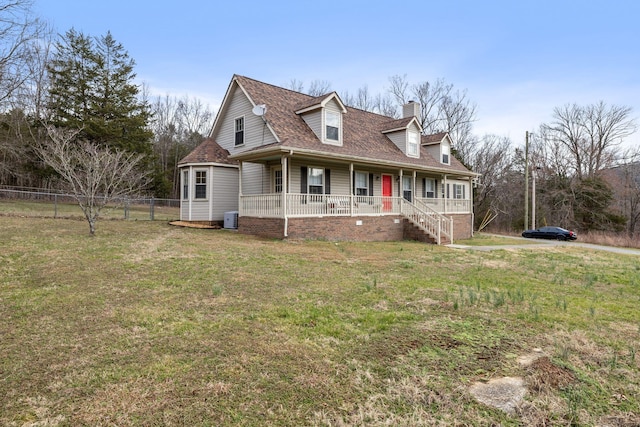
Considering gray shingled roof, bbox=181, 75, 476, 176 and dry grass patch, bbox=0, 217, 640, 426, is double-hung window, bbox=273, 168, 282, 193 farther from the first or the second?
dry grass patch, bbox=0, 217, 640, 426

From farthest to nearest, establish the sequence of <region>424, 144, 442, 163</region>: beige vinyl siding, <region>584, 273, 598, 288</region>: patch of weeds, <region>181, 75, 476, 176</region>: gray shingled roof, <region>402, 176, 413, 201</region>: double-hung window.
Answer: <region>424, 144, 442, 163</region>: beige vinyl siding < <region>402, 176, 413, 201</region>: double-hung window < <region>181, 75, 476, 176</region>: gray shingled roof < <region>584, 273, 598, 288</region>: patch of weeds

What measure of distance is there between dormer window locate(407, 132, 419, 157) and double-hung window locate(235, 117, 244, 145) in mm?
9464

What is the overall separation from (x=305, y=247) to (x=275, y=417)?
9142 mm

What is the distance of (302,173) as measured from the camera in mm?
15680

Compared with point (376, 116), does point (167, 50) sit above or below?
above

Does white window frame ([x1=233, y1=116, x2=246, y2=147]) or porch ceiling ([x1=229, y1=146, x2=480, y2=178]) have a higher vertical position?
white window frame ([x1=233, y1=116, x2=246, y2=147])

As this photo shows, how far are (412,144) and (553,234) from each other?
14243 mm

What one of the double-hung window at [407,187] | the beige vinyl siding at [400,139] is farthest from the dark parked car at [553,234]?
the beige vinyl siding at [400,139]

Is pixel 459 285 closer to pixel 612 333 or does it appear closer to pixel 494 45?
pixel 612 333

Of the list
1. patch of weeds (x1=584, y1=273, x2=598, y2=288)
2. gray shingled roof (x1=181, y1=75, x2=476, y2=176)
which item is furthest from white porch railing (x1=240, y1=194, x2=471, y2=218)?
patch of weeds (x1=584, y1=273, x2=598, y2=288)

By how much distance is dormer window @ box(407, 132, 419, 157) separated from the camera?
66.3ft

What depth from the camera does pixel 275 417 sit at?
262cm

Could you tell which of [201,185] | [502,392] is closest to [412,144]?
[201,185]

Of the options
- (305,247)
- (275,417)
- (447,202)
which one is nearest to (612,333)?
(275,417)
